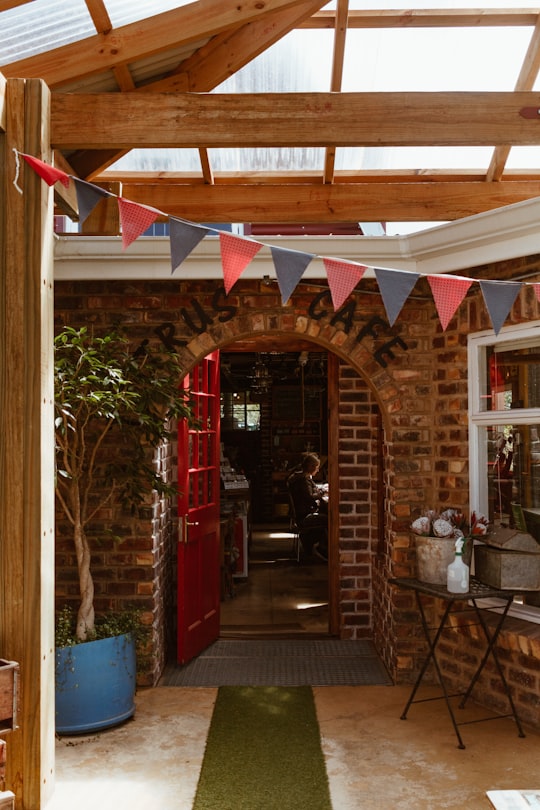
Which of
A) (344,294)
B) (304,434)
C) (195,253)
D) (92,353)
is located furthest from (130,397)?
(304,434)

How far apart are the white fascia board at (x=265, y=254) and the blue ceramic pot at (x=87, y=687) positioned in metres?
2.10

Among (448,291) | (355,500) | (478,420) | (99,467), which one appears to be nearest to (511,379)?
(478,420)

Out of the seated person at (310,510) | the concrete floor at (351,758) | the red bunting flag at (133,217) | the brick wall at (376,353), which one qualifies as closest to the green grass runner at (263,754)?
the concrete floor at (351,758)

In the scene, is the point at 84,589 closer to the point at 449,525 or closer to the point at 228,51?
the point at 449,525

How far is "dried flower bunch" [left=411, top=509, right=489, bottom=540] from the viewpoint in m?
4.09

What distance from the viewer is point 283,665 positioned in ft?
16.4

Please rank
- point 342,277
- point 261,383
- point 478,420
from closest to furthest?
point 342,277 < point 478,420 < point 261,383

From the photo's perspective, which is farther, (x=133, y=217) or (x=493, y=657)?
(x=493, y=657)

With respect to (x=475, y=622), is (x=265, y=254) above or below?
above

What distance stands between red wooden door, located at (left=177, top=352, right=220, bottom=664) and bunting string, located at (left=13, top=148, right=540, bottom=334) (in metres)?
1.73

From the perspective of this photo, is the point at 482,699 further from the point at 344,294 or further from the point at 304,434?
the point at 304,434

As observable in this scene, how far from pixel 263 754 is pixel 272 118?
286cm

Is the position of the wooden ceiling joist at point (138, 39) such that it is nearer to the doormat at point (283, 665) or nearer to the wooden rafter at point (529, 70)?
the wooden rafter at point (529, 70)

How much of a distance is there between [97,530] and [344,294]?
2.28m
